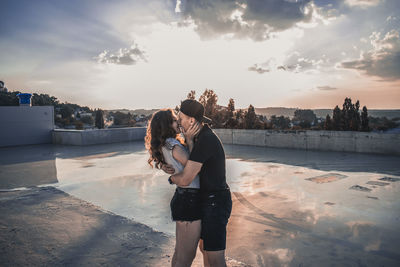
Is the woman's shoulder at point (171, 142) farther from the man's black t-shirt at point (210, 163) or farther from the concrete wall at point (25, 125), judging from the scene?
the concrete wall at point (25, 125)

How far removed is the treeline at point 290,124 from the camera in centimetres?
1135

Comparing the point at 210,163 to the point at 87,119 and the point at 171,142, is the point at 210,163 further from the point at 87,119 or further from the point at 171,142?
the point at 87,119

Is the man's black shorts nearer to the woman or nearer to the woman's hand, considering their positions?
the woman

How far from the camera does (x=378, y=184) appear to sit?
18.9ft

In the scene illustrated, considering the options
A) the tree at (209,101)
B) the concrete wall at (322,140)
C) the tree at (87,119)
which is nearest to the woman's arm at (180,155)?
the concrete wall at (322,140)

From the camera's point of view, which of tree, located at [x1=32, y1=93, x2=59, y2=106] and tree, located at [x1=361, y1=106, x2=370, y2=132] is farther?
tree, located at [x1=32, y1=93, x2=59, y2=106]

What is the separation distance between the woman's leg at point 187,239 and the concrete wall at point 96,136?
554 inches

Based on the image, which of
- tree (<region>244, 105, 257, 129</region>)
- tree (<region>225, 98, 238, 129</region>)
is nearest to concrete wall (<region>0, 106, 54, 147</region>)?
tree (<region>225, 98, 238, 129</region>)

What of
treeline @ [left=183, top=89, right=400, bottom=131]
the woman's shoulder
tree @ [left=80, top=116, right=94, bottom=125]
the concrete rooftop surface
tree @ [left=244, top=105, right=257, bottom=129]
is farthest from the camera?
tree @ [left=80, top=116, right=94, bottom=125]

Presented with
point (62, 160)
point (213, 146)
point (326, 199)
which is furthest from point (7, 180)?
point (326, 199)

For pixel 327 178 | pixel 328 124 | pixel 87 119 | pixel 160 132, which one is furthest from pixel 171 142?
pixel 87 119

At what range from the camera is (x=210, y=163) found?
179 cm

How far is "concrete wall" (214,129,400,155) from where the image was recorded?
9.74 meters

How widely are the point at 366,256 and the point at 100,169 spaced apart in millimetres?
7064
